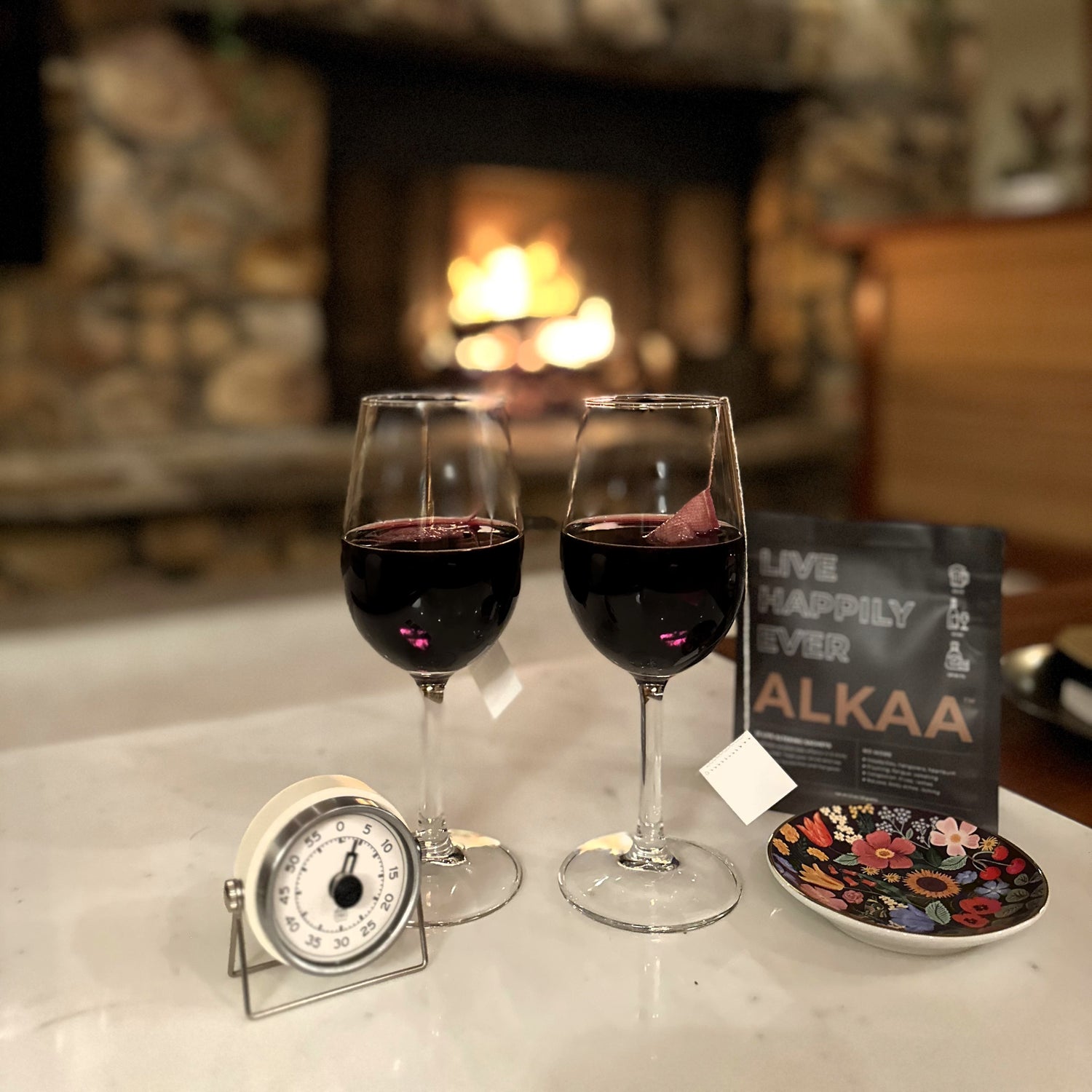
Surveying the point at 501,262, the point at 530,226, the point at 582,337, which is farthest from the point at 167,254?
the point at 582,337

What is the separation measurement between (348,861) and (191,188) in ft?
7.77

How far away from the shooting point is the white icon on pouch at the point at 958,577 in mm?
576

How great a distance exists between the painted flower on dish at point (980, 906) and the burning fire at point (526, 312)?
2657mm

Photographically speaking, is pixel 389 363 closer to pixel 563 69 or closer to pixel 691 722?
pixel 563 69

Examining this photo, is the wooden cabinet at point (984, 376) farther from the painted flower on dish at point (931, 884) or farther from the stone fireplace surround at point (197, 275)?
the painted flower on dish at point (931, 884)

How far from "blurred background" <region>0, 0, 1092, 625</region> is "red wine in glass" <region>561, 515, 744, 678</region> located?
140cm

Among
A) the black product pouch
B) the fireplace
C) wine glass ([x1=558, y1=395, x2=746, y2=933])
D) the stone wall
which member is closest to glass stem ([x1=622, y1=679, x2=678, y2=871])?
wine glass ([x1=558, y1=395, x2=746, y2=933])

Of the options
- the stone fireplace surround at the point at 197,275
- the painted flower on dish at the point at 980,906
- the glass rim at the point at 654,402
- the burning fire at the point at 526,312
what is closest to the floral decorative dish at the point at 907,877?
the painted flower on dish at the point at 980,906

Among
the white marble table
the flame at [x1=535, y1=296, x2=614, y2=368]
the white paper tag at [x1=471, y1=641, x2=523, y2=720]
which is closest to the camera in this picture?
the white marble table

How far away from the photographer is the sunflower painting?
1.55ft

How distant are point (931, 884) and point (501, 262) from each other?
2833 mm

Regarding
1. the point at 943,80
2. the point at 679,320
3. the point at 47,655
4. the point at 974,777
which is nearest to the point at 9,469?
the point at 47,655

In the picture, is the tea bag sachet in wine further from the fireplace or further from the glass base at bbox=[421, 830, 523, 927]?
the fireplace

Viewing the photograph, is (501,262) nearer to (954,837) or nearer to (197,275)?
(197,275)
